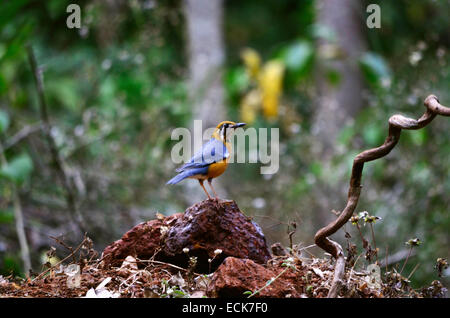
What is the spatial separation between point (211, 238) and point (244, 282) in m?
0.40

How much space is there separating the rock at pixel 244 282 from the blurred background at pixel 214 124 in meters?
1.77

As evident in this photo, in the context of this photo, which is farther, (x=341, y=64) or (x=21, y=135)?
(x=341, y=64)

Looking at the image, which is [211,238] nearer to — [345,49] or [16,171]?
[16,171]

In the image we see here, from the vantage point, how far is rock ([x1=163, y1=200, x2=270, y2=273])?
7.56 ft

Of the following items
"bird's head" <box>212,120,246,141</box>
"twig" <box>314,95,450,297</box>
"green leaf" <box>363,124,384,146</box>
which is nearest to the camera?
"twig" <box>314,95,450,297</box>

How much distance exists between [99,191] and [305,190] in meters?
2.79

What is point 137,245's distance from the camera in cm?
246

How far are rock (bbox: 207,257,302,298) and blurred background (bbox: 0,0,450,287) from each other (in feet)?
5.79

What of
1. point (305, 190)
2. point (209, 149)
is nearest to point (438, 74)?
point (305, 190)

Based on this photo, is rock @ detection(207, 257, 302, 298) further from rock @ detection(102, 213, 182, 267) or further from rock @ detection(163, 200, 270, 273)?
rock @ detection(102, 213, 182, 267)

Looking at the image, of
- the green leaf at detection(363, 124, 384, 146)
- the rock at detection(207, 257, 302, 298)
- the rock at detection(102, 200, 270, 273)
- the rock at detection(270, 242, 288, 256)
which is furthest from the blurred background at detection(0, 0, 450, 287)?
the rock at detection(207, 257, 302, 298)

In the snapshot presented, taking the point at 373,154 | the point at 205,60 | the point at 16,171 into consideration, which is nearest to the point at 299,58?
the point at 205,60

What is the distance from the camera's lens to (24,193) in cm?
604
